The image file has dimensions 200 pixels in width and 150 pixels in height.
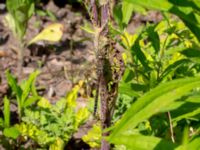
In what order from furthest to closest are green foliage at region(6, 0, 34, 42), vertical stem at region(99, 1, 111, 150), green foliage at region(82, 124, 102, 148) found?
green foliage at region(6, 0, 34, 42)
green foliage at region(82, 124, 102, 148)
vertical stem at region(99, 1, 111, 150)

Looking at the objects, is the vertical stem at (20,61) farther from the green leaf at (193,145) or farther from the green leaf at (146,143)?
the green leaf at (193,145)

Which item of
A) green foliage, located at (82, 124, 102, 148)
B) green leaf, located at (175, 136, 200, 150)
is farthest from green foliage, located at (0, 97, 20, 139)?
green leaf, located at (175, 136, 200, 150)

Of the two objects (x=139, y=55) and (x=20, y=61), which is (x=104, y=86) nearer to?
(x=139, y=55)

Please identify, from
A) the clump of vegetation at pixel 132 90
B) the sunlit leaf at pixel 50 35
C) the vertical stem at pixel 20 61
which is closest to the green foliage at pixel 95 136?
the clump of vegetation at pixel 132 90

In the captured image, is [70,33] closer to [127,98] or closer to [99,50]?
[127,98]

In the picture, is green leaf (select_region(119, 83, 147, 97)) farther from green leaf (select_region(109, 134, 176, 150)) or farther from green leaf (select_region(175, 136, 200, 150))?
green leaf (select_region(175, 136, 200, 150))
